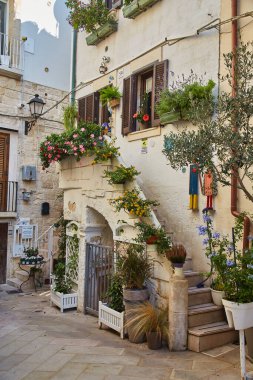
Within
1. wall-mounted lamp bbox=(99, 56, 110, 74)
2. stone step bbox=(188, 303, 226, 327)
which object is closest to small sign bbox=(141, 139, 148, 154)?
wall-mounted lamp bbox=(99, 56, 110, 74)

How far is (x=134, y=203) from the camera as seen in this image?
6086mm

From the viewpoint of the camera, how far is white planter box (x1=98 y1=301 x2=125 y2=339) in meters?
5.89

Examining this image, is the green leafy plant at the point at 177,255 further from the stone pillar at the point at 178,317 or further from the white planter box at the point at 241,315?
the white planter box at the point at 241,315

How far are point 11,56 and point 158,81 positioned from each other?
5757mm

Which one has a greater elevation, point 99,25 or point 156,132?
point 99,25

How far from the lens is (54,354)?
17.0 feet

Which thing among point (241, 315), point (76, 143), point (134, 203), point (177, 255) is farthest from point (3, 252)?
point (241, 315)

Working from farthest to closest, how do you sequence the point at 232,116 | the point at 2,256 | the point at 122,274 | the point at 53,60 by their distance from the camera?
the point at 53,60 → the point at 2,256 → the point at 122,274 → the point at 232,116

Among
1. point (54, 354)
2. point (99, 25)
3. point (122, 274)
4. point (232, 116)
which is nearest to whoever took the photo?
point (232, 116)

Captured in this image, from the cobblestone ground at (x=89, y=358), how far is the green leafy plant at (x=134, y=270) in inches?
35.5

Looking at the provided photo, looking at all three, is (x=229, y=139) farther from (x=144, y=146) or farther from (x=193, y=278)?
(x=144, y=146)

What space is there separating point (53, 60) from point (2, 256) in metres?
6.47

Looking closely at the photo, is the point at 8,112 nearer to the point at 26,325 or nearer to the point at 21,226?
the point at 21,226

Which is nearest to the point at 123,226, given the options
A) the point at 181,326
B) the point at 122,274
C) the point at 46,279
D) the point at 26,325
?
the point at 122,274
